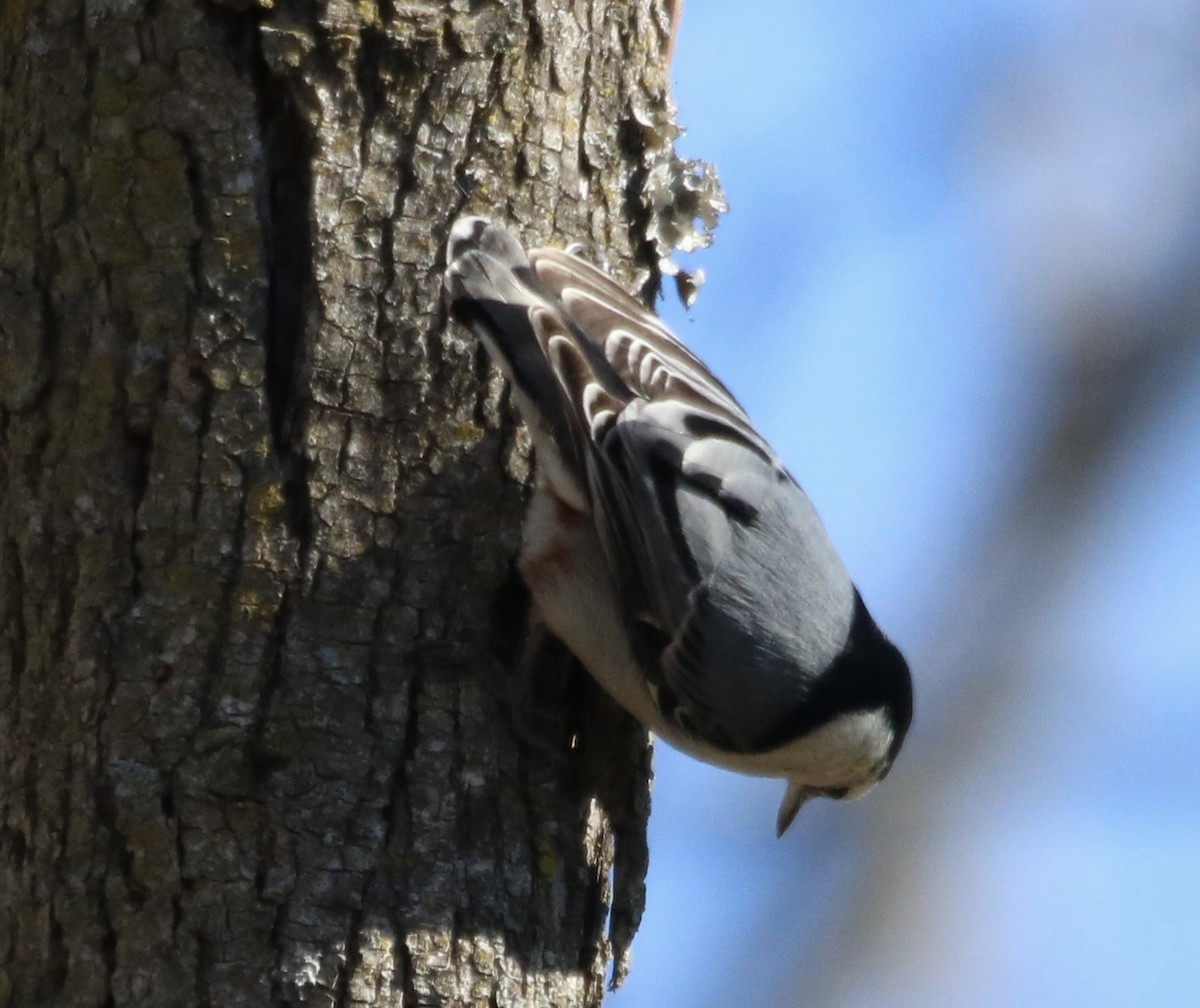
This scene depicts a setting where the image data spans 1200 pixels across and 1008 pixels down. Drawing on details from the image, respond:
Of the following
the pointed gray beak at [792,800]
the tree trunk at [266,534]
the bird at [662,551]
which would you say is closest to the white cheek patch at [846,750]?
the bird at [662,551]

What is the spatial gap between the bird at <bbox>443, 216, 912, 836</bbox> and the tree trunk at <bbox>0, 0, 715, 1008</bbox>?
0.08 meters

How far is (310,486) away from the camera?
6.72 ft

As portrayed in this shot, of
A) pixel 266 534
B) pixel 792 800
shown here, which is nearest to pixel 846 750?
pixel 792 800

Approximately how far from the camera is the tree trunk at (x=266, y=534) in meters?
1.95

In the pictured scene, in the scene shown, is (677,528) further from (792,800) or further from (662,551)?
(792,800)

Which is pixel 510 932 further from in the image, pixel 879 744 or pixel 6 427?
pixel 6 427

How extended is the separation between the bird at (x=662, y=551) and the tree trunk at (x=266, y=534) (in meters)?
0.08

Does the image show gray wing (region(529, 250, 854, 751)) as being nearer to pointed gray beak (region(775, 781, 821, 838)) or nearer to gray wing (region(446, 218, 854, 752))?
gray wing (region(446, 218, 854, 752))

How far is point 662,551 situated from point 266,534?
527mm

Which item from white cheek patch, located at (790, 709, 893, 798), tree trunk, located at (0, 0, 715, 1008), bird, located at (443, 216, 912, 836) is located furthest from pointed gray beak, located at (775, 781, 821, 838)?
tree trunk, located at (0, 0, 715, 1008)

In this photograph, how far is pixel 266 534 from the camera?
203 centimetres

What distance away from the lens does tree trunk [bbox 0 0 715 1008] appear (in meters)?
1.95

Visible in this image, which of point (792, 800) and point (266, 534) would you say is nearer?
point (266, 534)

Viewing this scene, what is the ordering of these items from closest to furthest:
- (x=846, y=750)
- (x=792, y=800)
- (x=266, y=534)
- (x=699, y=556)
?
(x=266, y=534) < (x=699, y=556) < (x=846, y=750) < (x=792, y=800)
